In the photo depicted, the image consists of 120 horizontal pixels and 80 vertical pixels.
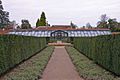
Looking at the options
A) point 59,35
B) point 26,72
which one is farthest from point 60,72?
point 59,35

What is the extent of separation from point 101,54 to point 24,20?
369 ft

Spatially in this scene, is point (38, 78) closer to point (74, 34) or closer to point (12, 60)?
point (12, 60)

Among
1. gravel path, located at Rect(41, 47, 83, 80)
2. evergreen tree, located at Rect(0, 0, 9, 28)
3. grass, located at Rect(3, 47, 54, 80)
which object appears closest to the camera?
grass, located at Rect(3, 47, 54, 80)

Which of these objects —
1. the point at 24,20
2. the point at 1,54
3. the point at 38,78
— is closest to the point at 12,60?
the point at 1,54

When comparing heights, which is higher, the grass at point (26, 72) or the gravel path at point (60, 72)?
the grass at point (26, 72)

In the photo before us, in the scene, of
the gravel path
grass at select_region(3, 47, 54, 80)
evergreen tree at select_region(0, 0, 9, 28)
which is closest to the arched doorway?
evergreen tree at select_region(0, 0, 9, 28)

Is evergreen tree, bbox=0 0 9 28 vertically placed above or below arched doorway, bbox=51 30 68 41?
above

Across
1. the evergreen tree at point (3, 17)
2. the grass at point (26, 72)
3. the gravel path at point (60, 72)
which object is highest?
the evergreen tree at point (3, 17)

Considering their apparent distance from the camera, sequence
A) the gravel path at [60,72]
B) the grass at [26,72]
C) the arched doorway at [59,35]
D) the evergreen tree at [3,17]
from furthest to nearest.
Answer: the evergreen tree at [3,17] < the arched doorway at [59,35] < the gravel path at [60,72] < the grass at [26,72]

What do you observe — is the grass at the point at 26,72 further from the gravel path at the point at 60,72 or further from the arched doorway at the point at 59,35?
the arched doorway at the point at 59,35

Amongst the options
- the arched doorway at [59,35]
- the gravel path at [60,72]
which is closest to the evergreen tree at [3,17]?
the arched doorway at [59,35]

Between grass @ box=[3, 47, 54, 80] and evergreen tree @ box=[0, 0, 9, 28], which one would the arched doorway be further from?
grass @ box=[3, 47, 54, 80]

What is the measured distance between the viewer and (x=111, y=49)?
39.6 feet

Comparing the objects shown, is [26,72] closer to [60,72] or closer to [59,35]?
[60,72]
